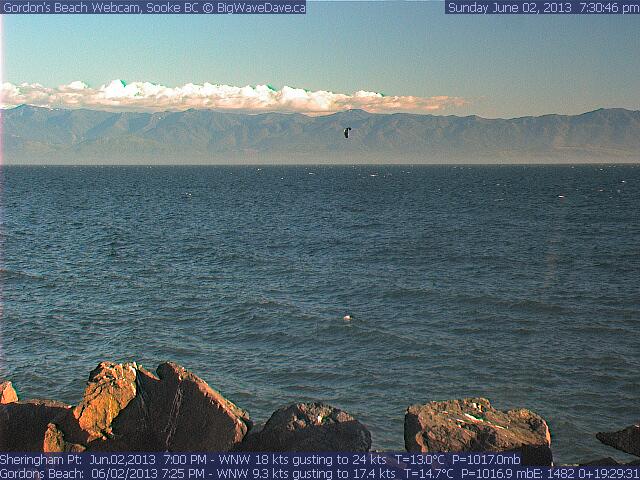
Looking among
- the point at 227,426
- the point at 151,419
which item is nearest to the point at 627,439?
the point at 227,426

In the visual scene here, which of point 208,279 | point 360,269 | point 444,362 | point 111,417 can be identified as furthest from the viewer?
point 360,269

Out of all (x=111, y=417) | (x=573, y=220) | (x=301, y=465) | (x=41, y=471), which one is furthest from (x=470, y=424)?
(x=573, y=220)

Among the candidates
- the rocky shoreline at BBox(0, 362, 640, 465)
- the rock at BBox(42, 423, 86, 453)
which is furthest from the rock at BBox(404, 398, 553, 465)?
the rock at BBox(42, 423, 86, 453)

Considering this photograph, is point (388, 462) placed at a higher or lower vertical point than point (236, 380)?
higher

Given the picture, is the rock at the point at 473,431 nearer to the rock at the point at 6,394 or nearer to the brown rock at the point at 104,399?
the brown rock at the point at 104,399

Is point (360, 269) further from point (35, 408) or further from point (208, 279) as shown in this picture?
point (35, 408)

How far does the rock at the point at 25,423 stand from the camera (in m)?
19.1

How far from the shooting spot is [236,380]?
110 feet

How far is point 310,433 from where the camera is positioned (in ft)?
56.7

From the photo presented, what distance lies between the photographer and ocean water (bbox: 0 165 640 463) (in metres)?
32.4

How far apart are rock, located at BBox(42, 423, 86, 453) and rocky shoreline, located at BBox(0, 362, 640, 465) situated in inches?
1.0

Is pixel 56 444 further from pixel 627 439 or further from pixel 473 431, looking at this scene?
pixel 627 439

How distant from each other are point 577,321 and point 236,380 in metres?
24.1

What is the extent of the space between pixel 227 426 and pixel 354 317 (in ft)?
91.6
